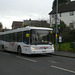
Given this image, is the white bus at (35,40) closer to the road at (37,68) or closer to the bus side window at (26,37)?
the bus side window at (26,37)

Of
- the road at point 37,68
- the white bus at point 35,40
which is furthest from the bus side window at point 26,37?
the road at point 37,68

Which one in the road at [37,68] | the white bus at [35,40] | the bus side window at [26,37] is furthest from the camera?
the bus side window at [26,37]

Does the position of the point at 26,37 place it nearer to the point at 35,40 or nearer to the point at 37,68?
the point at 35,40

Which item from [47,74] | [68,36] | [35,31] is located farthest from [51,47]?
[68,36]

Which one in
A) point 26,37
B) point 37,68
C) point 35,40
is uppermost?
point 26,37

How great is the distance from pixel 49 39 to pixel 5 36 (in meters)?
8.31

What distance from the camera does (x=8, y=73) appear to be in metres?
7.90

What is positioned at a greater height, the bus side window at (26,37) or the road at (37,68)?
the bus side window at (26,37)

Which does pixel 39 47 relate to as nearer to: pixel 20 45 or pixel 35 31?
pixel 35 31

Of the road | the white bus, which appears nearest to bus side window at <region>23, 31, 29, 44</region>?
the white bus

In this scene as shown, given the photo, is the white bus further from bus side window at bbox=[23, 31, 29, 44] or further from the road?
the road

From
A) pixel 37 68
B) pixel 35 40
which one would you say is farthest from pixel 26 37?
pixel 37 68

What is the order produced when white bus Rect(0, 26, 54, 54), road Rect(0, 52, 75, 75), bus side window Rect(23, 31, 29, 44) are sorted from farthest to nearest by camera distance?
bus side window Rect(23, 31, 29, 44)
white bus Rect(0, 26, 54, 54)
road Rect(0, 52, 75, 75)

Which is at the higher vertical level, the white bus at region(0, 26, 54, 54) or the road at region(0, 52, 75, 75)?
the white bus at region(0, 26, 54, 54)
